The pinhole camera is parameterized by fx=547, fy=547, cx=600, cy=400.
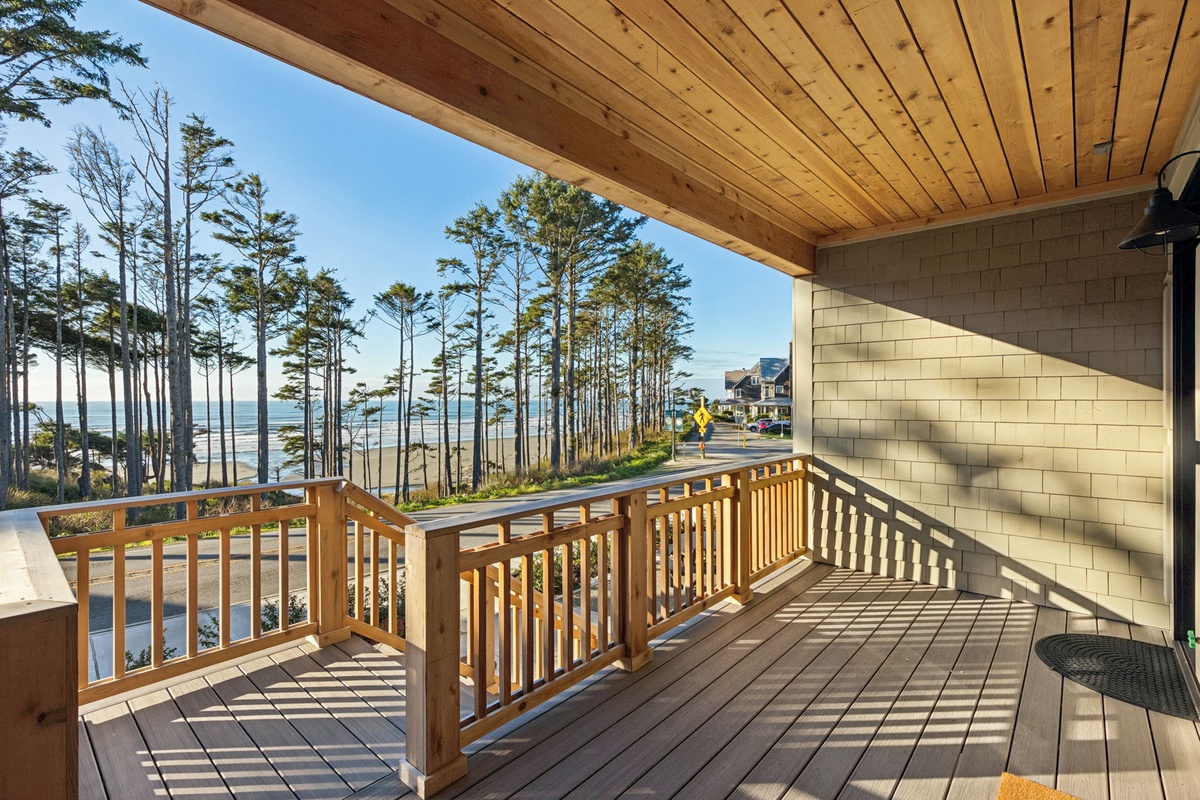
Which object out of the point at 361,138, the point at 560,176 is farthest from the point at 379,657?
the point at 361,138

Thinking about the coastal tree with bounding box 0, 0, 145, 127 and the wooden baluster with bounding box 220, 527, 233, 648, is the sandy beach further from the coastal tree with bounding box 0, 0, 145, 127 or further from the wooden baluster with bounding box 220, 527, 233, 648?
the wooden baluster with bounding box 220, 527, 233, 648

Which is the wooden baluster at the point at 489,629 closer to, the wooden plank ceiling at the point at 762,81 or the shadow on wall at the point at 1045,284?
the wooden plank ceiling at the point at 762,81

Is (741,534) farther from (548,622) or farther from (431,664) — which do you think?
(431,664)

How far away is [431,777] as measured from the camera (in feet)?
6.13

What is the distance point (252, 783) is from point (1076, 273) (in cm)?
499

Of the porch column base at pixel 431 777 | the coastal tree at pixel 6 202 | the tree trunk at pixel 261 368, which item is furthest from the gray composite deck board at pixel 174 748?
the tree trunk at pixel 261 368

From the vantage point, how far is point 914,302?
409cm

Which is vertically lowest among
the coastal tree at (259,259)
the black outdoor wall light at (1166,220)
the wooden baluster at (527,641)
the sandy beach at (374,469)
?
the sandy beach at (374,469)

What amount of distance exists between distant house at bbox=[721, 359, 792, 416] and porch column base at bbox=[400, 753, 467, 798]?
25.3 ft

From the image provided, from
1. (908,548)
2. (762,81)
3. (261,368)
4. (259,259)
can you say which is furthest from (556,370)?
(762,81)

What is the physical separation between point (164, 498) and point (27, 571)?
1550 mm

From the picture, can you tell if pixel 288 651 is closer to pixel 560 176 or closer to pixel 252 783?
pixel 252 783

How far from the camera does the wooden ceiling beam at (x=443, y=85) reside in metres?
1.50

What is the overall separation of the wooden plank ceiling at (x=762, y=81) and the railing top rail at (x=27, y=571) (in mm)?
1396
